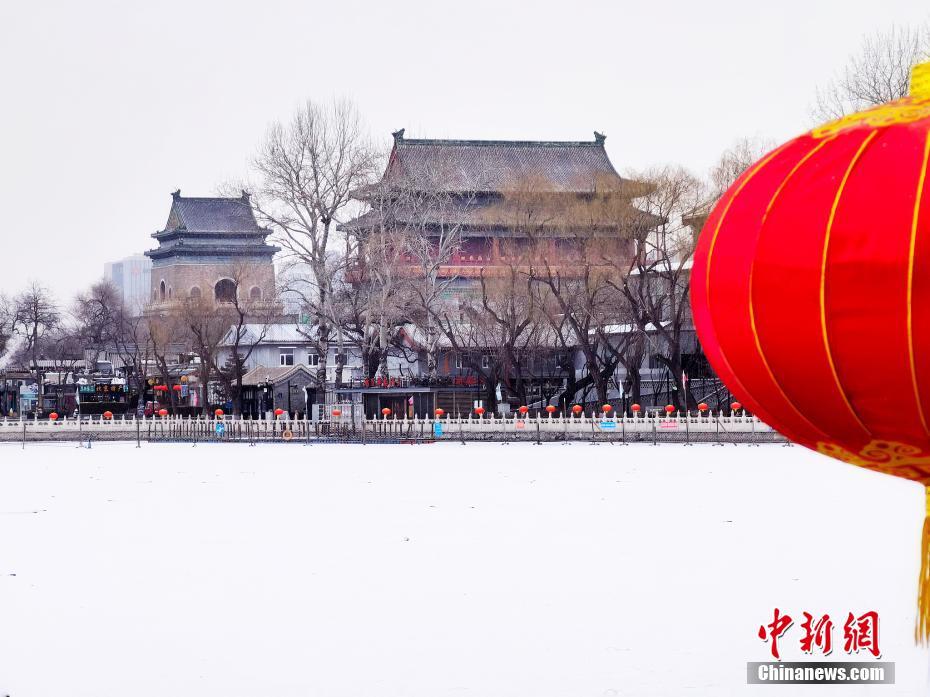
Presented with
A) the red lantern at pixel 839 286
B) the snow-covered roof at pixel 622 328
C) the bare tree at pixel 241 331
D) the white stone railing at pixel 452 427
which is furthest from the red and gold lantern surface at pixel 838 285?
the bare tree at pixel 241 331

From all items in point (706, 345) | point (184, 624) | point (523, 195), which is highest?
point (523, 195)

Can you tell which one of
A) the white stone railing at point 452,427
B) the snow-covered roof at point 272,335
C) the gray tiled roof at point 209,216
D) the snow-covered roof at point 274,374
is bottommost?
the white stone railing at point 452,427

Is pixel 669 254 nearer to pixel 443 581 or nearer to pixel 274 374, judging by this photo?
pixel 274 374

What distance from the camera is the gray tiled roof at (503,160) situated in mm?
65875

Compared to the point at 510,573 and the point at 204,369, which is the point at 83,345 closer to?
the point at 204,369

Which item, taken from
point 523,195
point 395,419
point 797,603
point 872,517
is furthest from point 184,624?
point 523,195

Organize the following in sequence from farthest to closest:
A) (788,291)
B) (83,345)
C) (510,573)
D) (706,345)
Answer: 1. (83,345)
2. (510,573)
3. (706,345)
4. (788,291)

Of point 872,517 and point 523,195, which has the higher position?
point 523,195

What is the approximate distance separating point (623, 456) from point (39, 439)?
25.5 metres

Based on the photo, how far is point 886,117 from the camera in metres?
8.03

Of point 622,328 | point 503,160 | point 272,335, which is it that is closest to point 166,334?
point 272,335

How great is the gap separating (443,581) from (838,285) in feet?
29.8

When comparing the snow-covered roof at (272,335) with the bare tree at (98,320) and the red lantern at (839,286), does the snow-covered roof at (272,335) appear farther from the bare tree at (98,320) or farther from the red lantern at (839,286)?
the red lantern at (839,286)

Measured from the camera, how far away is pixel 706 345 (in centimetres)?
904
